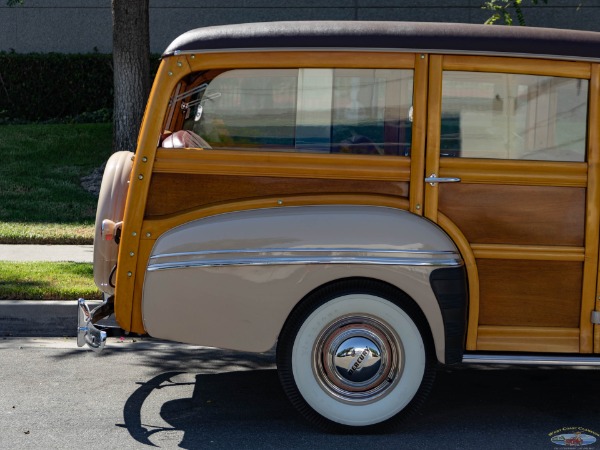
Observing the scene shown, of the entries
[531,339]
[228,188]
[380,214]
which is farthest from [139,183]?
[531,339]

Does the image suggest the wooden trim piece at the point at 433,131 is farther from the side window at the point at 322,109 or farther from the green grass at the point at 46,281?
the green grass at the point at 46,281

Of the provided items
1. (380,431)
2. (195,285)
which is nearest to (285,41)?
(195,285)

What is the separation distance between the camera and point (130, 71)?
12.2m

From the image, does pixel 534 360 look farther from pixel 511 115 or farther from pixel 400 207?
pixel 511 115

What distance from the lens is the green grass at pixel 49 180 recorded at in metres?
10.5

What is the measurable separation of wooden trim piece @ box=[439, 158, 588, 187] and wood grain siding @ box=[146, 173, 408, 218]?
285 millimetres

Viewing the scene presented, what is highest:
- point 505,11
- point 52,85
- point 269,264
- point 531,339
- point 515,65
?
point 505,11

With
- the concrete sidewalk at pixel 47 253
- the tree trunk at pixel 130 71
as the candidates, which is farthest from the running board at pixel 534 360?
the tree trunk at pixel 130 71

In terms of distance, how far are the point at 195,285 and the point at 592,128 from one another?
7.08 ft

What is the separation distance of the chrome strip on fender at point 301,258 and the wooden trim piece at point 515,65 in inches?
37.2

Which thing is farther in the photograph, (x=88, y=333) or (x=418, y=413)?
(x=418, y=413)

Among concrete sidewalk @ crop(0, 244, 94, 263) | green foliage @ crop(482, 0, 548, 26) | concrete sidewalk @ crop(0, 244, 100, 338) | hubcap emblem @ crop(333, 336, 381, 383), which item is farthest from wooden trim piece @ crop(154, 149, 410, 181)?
green foliage @ crop(482, 0, 548, 26)

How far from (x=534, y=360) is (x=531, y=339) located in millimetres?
127

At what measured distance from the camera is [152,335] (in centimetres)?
518
